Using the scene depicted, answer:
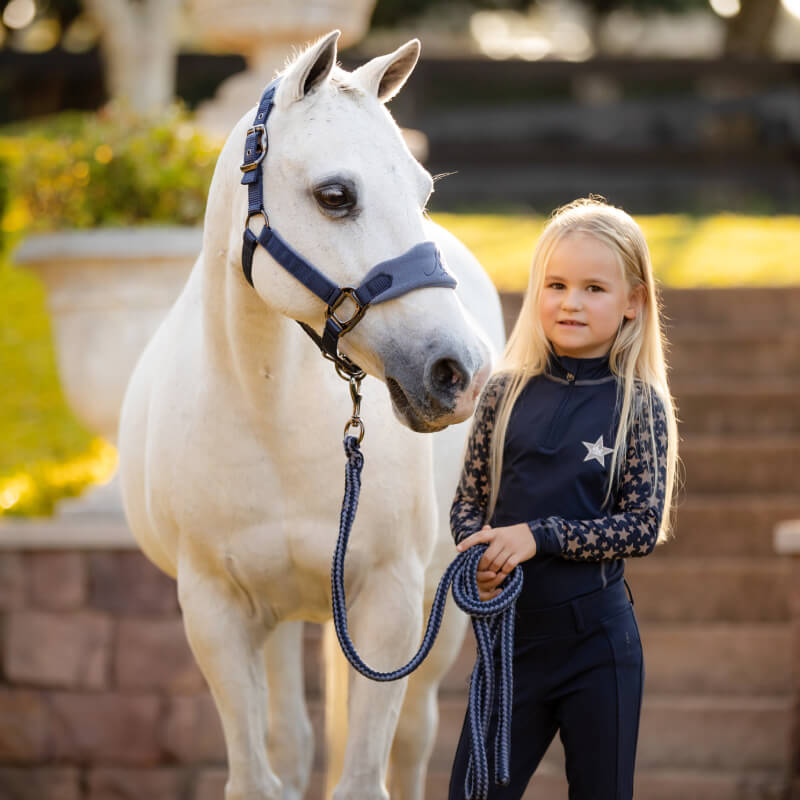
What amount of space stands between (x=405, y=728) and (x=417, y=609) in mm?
837

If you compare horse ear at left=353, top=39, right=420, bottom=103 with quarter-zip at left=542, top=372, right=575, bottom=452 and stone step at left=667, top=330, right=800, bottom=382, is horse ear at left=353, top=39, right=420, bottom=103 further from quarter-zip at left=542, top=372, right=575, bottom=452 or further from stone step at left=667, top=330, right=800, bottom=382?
stone step at left=667, top=330, right=800, bottom=382

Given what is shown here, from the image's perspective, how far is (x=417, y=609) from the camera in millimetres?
2480

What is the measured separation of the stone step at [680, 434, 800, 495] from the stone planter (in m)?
2.40

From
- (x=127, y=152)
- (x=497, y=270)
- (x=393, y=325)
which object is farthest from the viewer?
(x=497, y=270)

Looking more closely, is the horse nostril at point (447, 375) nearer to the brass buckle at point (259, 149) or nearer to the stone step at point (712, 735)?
the brass buckle at point (259, 149)

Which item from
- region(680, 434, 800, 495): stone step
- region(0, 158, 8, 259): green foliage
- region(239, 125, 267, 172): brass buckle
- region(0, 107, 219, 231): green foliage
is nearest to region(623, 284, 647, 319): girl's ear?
region(239, 125, 267, 172): brass buckle

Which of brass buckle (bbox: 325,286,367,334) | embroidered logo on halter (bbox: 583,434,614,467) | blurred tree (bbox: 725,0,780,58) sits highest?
blurred tree (bbox: 725,0,780,58)

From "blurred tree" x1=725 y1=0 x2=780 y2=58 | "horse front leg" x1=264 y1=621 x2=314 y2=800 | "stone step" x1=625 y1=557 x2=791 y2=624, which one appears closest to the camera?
"horse front leg" x1=264 y1=621 x2=314 y2=800

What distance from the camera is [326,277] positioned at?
6.70ft

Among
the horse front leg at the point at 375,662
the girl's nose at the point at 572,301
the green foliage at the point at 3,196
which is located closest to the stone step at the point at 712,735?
the horse front leg at the point at 375,662

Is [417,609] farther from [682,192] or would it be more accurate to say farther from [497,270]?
[682,192]

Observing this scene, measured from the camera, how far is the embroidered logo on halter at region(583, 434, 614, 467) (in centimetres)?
224

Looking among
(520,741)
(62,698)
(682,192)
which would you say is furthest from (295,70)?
(682,192)

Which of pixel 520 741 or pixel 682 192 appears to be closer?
pixel 520 741
